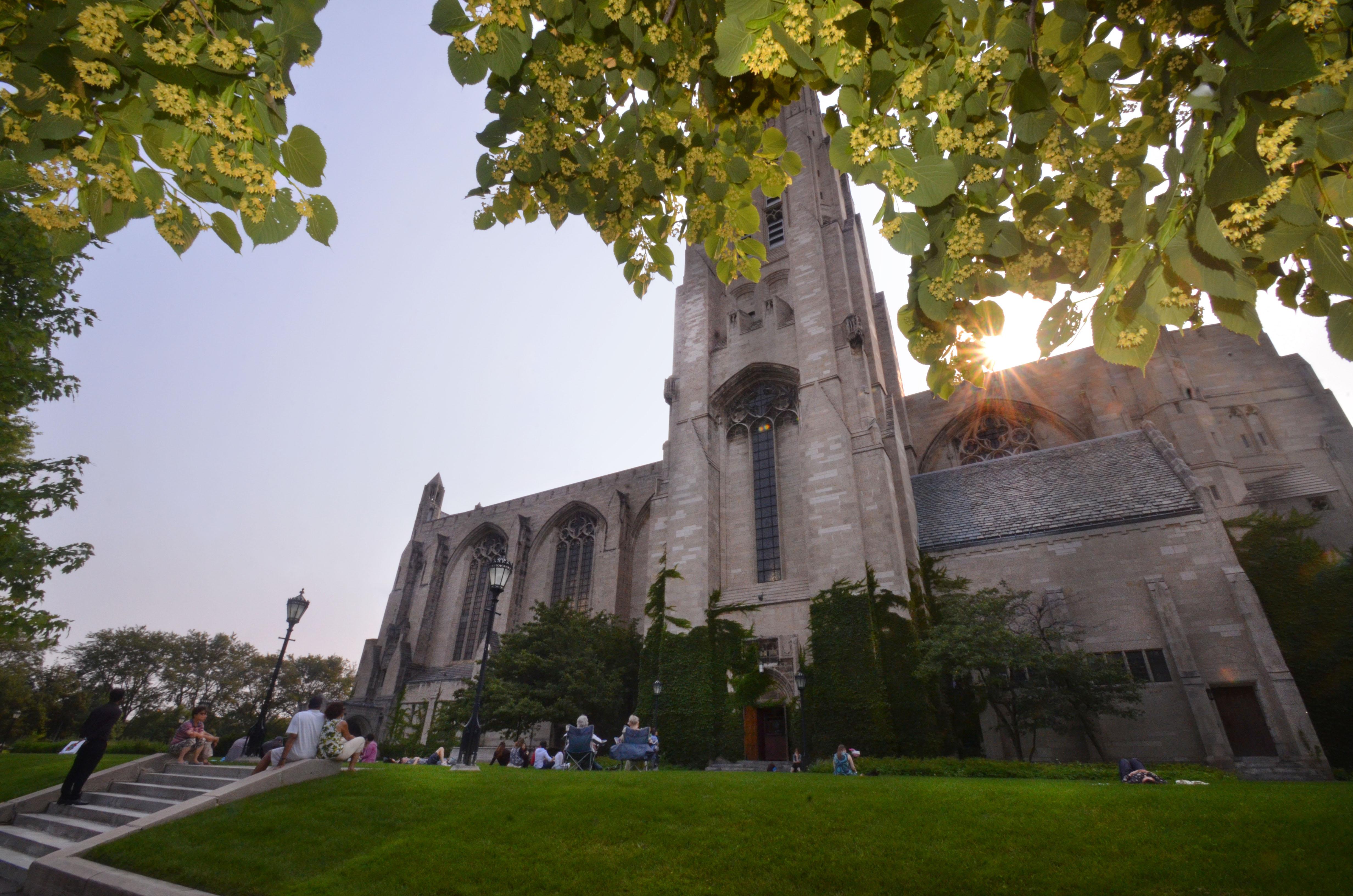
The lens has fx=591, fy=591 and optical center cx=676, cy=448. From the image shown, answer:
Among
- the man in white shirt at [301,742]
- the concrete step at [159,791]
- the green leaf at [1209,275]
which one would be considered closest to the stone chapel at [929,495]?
the man in white shirt at [301,742]

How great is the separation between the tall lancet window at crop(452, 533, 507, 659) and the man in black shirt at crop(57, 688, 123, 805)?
2372 cm

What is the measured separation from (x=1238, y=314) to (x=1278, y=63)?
1.04 meters

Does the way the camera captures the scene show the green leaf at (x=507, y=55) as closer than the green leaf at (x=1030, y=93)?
No

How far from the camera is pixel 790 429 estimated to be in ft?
81.3

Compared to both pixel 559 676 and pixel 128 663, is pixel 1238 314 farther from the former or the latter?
pixel 128 663

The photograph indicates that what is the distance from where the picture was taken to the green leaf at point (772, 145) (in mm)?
3759

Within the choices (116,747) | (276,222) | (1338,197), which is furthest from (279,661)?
(1338,197)

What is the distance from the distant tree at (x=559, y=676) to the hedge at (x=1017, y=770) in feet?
40.5

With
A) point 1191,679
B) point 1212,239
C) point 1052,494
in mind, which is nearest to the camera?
point 1212,239

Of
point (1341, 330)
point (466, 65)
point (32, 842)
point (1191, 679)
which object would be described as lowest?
point (32, 842)

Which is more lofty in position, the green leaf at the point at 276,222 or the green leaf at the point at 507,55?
the green leaf at the point at 507,55

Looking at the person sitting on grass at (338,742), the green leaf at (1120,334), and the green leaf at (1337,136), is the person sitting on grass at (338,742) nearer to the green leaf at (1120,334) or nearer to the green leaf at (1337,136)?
the green leaf at (1120,334)

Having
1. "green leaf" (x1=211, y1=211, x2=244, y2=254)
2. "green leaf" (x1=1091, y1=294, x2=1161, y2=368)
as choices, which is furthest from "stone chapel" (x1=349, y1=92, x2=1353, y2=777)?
"green leaf" (x1=1091, y1=294, x2=1161, y2=368)

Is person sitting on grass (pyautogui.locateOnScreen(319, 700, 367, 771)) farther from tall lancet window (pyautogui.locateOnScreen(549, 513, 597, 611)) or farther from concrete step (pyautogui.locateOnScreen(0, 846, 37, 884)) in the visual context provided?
tall lancet window (pyautogui.locateOnScreen(549, 513, 597, 611))
